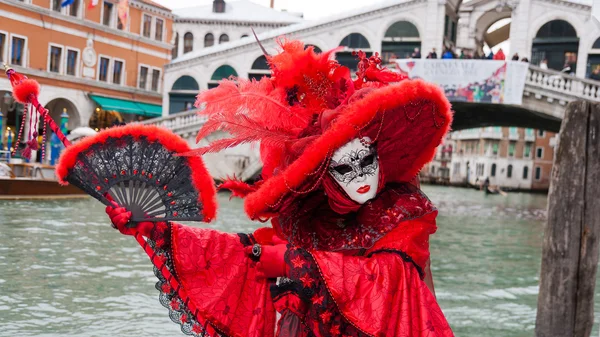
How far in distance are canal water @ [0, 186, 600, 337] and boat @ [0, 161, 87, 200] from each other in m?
0.71

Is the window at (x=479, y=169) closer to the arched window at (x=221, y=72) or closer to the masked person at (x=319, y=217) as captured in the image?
the arched window at (x=221, y=72)

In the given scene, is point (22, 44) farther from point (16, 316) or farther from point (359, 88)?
point (359, 88)

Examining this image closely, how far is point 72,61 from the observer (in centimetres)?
2109

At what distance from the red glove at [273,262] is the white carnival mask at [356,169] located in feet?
0.79

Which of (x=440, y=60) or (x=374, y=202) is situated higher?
(x=440, y=60)

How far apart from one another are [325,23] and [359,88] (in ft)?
62.6

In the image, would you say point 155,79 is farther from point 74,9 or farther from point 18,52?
point 18,52

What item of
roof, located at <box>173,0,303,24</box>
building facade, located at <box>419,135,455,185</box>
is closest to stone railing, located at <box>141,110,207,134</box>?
roof, located at <box>173,0,303,24</box>

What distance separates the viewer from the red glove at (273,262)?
1785 millimetres

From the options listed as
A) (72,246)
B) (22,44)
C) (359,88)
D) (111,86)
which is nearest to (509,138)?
(111,86)

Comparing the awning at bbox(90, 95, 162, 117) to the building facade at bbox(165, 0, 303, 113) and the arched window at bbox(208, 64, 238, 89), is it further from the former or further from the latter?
the building facade at bbox(165, 0, 303, 113)

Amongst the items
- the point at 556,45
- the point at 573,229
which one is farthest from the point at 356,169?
the point at 556,45

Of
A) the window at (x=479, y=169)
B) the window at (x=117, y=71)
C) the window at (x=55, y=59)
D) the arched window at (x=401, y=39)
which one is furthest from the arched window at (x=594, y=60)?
the window at (x=479, y=169)

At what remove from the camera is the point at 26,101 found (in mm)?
1927
